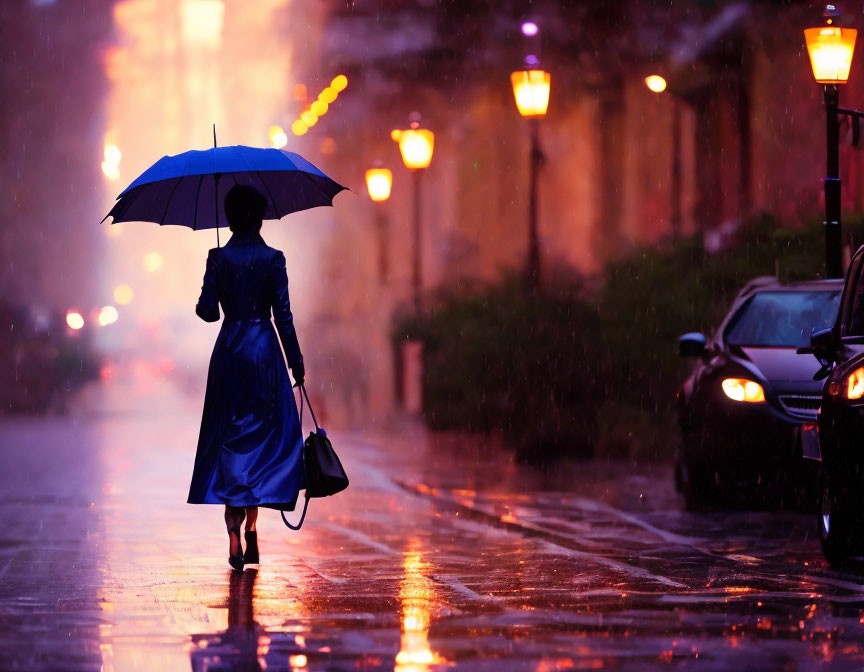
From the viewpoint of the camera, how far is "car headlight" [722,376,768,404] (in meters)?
13.3

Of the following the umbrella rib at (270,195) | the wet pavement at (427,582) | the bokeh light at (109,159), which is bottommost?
the wet pavement at (427,582)

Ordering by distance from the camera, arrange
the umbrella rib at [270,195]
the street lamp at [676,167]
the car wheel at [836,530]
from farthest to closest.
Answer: the street lamp at [676,167], the umbrella rib at [270,195], the car wheel at [836,530]

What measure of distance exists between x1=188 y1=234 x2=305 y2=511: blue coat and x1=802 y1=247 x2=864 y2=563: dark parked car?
2771 millimetres

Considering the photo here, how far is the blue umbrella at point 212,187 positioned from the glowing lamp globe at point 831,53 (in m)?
6.58

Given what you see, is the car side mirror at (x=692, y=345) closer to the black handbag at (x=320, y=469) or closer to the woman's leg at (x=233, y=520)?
the black handbag at (x=320, y=469)

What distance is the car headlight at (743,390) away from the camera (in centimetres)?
1333

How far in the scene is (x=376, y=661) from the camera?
6961 millimetres

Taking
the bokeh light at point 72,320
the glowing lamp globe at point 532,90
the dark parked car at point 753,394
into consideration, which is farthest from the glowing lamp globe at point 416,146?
the bokeh light at point 72,320

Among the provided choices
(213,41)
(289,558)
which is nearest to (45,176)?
(289,558)

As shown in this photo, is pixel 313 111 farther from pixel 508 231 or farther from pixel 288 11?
pixel 288 11

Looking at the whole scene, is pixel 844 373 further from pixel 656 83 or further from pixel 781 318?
pixel 656 83

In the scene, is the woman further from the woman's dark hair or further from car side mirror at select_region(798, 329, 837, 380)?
car side mirror at select_region(798, 329, 837, 380)

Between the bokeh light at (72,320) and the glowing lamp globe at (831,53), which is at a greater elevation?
the glowing lamp globe at (831,53)

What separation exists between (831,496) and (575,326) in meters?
10.5
